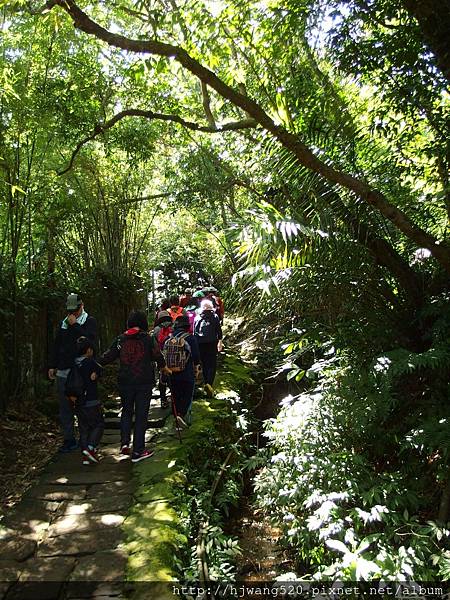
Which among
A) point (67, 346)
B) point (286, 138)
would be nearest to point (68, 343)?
point (67, 346)

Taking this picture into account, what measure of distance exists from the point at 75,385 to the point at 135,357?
2.28 feet

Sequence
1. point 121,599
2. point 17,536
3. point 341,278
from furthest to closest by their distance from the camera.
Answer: point 341,278
point 17,536
point 121,599

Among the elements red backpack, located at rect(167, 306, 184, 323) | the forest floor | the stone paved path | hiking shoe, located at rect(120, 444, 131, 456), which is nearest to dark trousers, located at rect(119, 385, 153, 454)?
hiking shoe, located at rect(120, 444, 131, 456)

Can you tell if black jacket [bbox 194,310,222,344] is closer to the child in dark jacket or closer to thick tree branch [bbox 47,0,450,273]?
the child in dark jacket

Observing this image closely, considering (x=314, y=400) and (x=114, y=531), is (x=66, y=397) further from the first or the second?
(x=314, y=400)

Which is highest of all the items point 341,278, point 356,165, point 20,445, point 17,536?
point 356,165

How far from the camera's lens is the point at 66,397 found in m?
5.42

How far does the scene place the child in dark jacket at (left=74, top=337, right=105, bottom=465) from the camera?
5.29 metres

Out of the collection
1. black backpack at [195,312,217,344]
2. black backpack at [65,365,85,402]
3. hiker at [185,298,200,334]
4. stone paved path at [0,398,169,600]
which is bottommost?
stone paved path at [0,398,169,600]

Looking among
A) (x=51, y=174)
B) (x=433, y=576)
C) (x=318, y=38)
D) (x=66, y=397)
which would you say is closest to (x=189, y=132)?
(x=51, y=174)

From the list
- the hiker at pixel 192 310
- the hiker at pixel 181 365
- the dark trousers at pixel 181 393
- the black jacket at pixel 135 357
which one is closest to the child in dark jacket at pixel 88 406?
the black jacket at pixel 135 357

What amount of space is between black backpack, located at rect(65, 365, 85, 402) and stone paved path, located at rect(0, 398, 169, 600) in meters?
0.74

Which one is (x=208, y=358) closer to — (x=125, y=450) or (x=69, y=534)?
(x=125, y=450)

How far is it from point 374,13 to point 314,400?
4.03m
